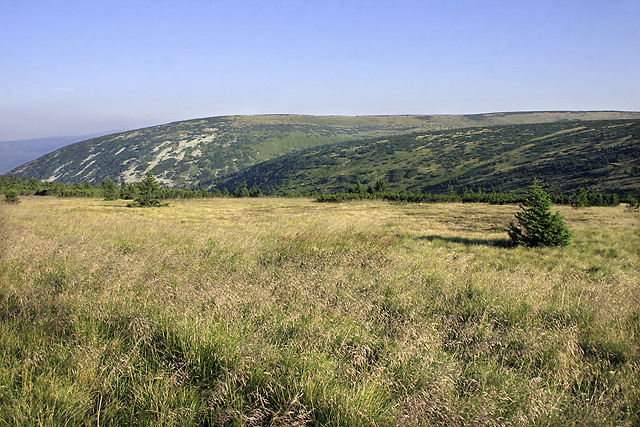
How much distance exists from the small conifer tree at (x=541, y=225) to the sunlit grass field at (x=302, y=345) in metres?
7.66

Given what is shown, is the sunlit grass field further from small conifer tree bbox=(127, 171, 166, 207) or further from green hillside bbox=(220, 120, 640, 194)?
green hillside bbox=(220, 120, 640, 194)

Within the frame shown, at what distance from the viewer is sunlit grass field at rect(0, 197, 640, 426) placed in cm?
226

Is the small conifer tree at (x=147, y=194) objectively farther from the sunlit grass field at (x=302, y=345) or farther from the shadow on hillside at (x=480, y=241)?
the sunlit grass field at (x=302, y=345)

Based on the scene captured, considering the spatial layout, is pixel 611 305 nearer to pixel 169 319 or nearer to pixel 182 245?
pixel 169 319

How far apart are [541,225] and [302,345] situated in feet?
41.8

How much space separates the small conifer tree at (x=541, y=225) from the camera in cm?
1202

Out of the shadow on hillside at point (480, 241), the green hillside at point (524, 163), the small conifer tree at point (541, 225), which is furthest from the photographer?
the green hillside at point (524, 163)

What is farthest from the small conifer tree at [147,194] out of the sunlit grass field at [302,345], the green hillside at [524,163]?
the green hillside at [524,163]

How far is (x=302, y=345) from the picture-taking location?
3051 millimetres

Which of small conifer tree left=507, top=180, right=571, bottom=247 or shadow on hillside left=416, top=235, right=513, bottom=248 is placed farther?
shadow on hillside left=416, top=235, right=513, bottom=248

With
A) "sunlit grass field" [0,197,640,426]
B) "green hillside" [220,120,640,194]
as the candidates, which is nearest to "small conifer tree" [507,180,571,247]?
"sunlit grass field" [0,197,640,426]

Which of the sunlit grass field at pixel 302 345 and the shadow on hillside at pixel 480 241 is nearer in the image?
the sunlit grass field at pixel 302 345

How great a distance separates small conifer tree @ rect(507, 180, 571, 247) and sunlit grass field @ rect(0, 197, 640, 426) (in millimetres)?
7655

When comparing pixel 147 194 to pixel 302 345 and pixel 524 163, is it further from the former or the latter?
pixel 524 163
